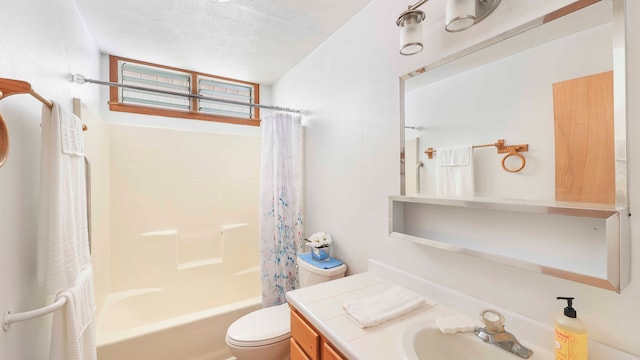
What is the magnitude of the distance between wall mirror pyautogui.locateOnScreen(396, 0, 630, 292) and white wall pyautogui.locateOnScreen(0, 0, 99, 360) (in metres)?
1.52

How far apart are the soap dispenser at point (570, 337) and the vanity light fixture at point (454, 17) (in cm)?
97

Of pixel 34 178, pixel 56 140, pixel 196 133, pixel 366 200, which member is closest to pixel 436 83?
pixel 366 200

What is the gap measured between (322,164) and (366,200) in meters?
0.60

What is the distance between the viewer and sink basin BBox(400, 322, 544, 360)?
2.78ft

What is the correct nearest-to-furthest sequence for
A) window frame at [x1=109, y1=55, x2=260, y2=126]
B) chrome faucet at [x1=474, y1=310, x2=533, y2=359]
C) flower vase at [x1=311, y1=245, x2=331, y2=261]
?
chrome faucet at [x1=474, y1=310, x2=533, y2=359], flower vase at [x1=311, y1=245, x2=331, y2=261], window frame at [x1=109, y1=55, x2=260, y2=126]

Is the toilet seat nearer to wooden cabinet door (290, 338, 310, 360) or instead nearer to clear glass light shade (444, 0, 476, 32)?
wooden cabinet door (290, 338, 310, 360)

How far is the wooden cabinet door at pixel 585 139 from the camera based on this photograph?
720 mm

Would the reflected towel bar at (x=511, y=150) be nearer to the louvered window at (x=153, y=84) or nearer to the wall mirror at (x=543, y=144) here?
the wall mirror at (x=543, y=144)

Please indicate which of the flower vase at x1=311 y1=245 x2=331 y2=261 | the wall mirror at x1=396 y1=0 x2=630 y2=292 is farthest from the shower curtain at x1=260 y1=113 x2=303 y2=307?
the wall mirror at x1=396 y1=0 x2=630 y2=292

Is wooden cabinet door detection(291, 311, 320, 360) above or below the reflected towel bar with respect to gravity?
below

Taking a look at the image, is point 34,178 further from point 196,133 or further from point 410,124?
point 410,124

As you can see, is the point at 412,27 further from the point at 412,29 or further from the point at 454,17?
the point at 454,17

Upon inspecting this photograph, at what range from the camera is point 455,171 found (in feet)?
3.58

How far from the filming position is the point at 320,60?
2047 millimetres
